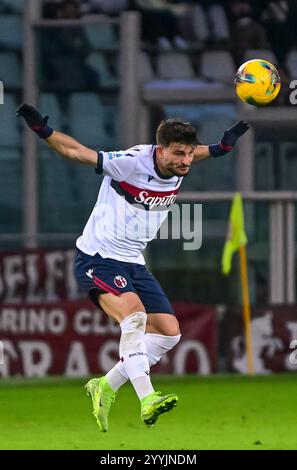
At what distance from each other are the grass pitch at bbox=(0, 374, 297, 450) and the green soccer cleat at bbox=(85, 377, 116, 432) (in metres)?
0.15

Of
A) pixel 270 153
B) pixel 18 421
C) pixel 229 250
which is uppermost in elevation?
pixel 270 153

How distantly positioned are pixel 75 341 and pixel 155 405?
722 cm

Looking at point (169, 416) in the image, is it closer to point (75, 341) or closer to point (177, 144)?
point (177, 144)

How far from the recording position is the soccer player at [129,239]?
30.5 ft

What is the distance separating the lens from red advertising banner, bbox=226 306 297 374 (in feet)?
52.6

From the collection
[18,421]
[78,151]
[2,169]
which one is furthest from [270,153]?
[78,151]

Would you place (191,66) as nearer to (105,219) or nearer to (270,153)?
(270,153)

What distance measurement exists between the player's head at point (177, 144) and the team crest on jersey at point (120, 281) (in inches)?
31.1

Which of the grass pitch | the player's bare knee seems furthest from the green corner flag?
the player's bare knee

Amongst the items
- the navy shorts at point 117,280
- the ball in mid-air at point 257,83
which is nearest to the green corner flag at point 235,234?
the ball in mid-air at point 257,83

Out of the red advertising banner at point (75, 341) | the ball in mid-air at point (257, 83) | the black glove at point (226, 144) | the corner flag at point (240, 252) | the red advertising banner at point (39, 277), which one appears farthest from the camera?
the red advertising banner at point (39, 277)

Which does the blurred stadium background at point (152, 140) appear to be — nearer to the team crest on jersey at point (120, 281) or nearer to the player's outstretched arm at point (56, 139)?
the team crest on jersey at point (120, 281)

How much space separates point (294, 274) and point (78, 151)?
810 cm

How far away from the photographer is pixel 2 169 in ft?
60.8
